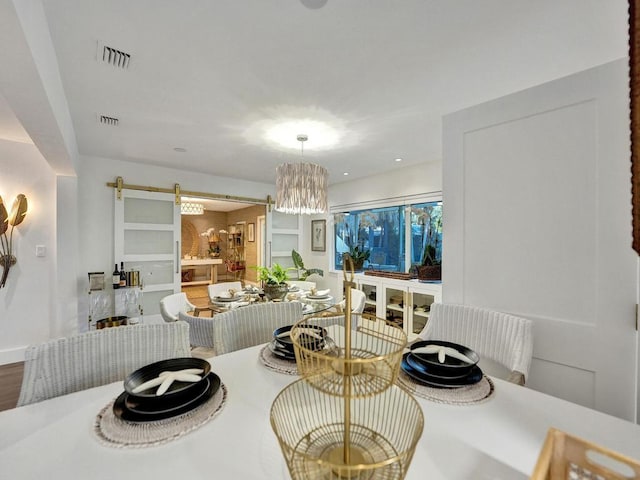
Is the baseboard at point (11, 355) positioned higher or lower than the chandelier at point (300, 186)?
lower

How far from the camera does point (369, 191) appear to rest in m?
4.61

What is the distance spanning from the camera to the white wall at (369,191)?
3.81m

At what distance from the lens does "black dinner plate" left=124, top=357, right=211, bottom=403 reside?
0.83 m

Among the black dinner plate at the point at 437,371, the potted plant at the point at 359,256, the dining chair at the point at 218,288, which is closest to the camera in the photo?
the black dinner plate at the point at 437,371

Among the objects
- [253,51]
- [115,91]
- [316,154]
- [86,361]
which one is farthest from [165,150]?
[86,361]

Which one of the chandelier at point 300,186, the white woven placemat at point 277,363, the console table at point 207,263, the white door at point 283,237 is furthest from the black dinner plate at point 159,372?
the console table at point 207,263

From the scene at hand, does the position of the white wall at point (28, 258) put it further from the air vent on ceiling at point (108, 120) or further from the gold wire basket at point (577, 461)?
the gold wire basket at point (577, 461)

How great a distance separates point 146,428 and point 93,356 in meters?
0.60

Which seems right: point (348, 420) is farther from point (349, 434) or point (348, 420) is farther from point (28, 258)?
point (28, 258)

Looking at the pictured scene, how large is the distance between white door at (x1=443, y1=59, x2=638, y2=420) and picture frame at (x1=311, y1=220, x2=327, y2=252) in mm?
3587

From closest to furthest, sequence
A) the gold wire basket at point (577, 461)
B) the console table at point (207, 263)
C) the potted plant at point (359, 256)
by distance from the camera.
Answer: the gold wire basket at point (577, 461) < the potted plant at point (359, 256) < the console table at point (207, 263)

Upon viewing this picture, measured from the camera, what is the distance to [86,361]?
1122 millimetres

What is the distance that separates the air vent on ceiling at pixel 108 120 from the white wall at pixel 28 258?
4.44 ft

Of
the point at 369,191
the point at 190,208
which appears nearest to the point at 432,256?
the point at 369,191
